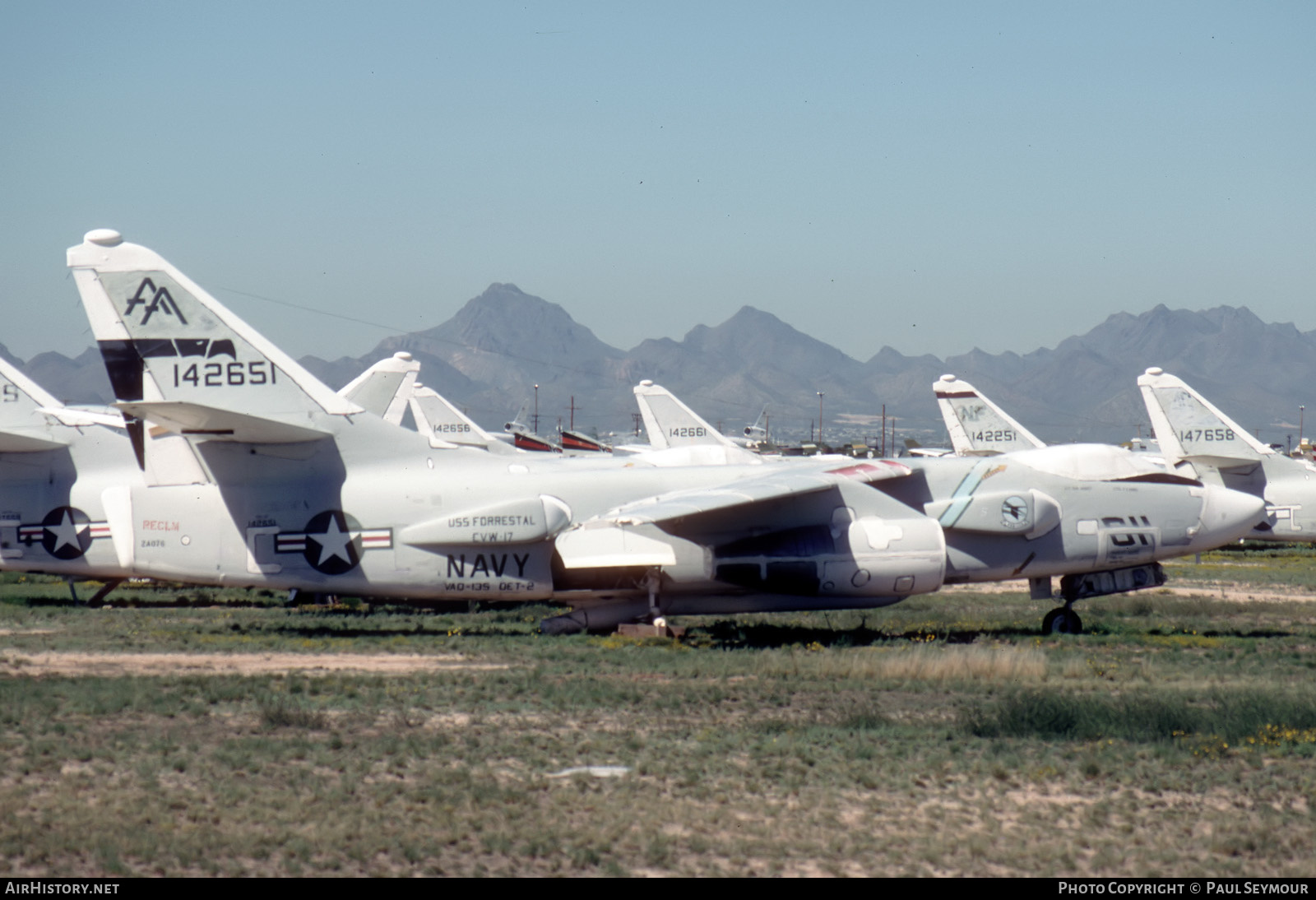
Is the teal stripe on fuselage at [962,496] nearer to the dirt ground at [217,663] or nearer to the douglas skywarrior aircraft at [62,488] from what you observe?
the dirt ground at [217,663]

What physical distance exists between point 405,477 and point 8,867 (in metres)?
13.1

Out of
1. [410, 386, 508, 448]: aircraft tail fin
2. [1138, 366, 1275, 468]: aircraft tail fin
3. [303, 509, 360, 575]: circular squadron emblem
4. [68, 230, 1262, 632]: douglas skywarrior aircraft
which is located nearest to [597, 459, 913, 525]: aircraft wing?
[68, 230, 1262, 632]: douglas skywarrior aircraft

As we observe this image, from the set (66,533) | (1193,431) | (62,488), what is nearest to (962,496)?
(66,533)

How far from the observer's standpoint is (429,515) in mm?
20906

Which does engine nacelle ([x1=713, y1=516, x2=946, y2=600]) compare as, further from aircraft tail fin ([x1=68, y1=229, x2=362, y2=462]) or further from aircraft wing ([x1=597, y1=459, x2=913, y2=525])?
aircraft tail fin ([x1=68, y1=229, x2=362, y2=462])

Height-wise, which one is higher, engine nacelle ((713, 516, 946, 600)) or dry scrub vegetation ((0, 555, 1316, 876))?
engine nacelle ((713, 516, 946, 600))

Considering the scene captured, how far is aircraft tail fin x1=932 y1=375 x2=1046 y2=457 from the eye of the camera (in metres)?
48.6

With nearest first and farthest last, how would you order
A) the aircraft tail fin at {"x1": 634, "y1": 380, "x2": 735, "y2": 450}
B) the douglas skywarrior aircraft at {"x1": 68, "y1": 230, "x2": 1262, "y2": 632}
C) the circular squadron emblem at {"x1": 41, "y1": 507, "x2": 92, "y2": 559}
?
1. the douglas skywarrior aircraft at {"x1": 68, "y1": 230, "x2": 1262, "y2": 632}
2. the circular squadron emblem at {"x1": 41, "y1": 507, "x2": 92, "y2": 559}
3. the aircraft tail fin at {"x1": 634, "y1": 380, "x2": 735, "y2": 450}

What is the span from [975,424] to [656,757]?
39367mm

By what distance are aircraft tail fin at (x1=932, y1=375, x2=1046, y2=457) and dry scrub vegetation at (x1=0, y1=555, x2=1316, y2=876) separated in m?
28.0

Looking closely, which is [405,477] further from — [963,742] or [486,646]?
[963,742]

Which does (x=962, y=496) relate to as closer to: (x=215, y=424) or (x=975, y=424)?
(x=215, y=424)

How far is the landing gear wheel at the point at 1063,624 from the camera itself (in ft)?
73.2

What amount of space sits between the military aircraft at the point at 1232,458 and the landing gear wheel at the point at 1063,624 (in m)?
18.3
